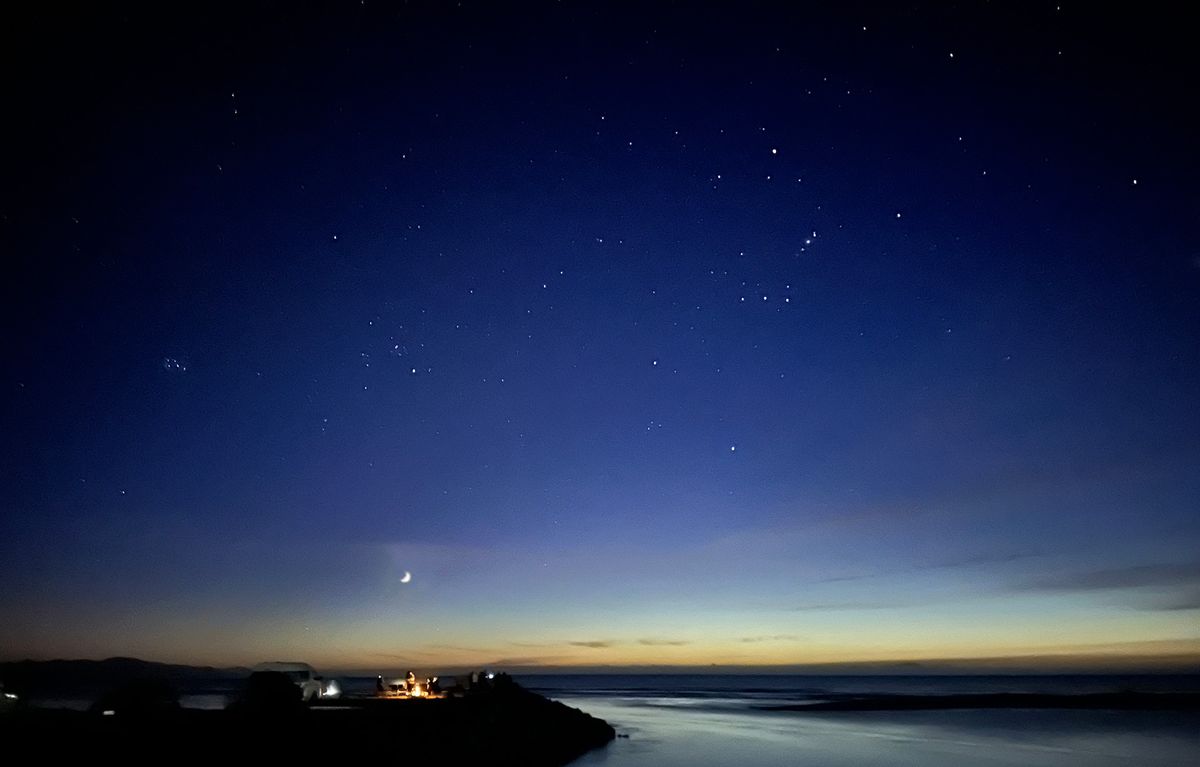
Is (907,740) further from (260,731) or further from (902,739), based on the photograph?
(260,731)

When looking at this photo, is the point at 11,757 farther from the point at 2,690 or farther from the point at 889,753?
the point at 889,753

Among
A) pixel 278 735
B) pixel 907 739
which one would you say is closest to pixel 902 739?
pixel 907 739

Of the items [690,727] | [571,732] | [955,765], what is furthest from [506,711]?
[690,727]

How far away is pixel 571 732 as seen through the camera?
39.1 meters

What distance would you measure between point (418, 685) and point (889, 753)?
26.2 m

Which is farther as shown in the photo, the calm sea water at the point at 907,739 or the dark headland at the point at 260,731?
the calm sea water at the point at 907,739

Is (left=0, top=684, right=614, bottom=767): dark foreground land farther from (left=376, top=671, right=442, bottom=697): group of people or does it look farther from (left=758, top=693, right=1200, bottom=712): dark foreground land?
(left=758, top=693, right=1200, bottom=712): dark foreground land

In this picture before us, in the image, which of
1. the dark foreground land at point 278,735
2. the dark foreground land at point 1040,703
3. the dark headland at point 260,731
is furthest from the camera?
the dark foreground land at point 1040,703

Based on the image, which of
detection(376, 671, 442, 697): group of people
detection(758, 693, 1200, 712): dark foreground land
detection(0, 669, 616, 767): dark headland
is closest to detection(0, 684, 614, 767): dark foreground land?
detection(0, 669, 616, 767): dark headland

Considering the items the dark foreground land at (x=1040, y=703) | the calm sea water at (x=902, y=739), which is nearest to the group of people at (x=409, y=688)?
the calm sea water at (x=902, y=739)

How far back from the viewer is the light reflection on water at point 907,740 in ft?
131

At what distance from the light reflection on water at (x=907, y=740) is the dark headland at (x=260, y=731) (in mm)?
9675

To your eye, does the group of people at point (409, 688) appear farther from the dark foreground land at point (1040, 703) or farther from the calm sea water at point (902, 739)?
the dark foreground land at point (1040, 703)

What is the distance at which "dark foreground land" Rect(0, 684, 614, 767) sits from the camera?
18.6 m
